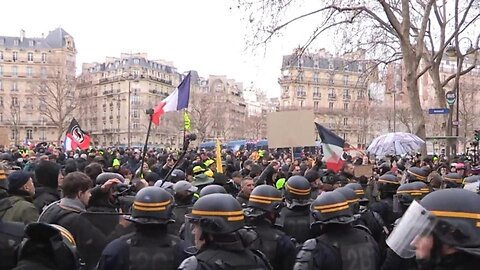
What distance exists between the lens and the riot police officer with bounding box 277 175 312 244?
539 centimetres

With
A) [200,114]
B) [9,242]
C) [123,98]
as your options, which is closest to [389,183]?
[9,242]

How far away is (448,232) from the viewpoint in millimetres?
2293

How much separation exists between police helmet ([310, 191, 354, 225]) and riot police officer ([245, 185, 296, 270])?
505mm

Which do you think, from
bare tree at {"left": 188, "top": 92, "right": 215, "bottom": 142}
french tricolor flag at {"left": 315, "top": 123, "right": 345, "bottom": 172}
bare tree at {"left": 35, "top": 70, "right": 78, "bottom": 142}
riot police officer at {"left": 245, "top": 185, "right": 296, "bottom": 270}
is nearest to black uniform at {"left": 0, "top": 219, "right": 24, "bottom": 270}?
riot police officer at {"left": 245, "top": 185, "right": 296, "bottom": 270}

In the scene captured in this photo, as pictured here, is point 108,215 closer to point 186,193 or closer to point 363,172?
point 186,193

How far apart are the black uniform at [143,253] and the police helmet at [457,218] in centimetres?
186

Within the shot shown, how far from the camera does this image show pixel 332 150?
10734 millimetres

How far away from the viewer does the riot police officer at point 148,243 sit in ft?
12.1

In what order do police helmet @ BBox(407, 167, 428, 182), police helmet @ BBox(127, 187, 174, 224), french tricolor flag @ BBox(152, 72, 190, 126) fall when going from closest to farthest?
police helmet @ BBox(127, 187, 174, 224) → police helmet @ BBox(407, 167, 428, 182) → french tricolor flag @ BBox(152, 72, 190, 126)

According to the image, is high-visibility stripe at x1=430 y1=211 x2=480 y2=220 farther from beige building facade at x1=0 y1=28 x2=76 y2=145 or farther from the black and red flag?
beige building facade at x1=0 y1=28 x2=76 y2=145

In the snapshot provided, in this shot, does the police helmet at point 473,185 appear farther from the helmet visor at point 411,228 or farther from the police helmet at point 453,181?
the helmet visor at point 411,228

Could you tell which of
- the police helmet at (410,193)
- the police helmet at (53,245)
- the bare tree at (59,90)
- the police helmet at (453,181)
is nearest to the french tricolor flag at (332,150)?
the police helmet at (453,181)

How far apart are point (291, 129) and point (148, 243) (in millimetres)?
7271

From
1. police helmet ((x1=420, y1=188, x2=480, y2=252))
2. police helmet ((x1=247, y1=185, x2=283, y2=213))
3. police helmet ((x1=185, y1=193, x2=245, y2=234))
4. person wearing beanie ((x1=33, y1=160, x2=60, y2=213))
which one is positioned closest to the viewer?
police helmet ((x1=420, y1=188, x2=480, y2=252))
